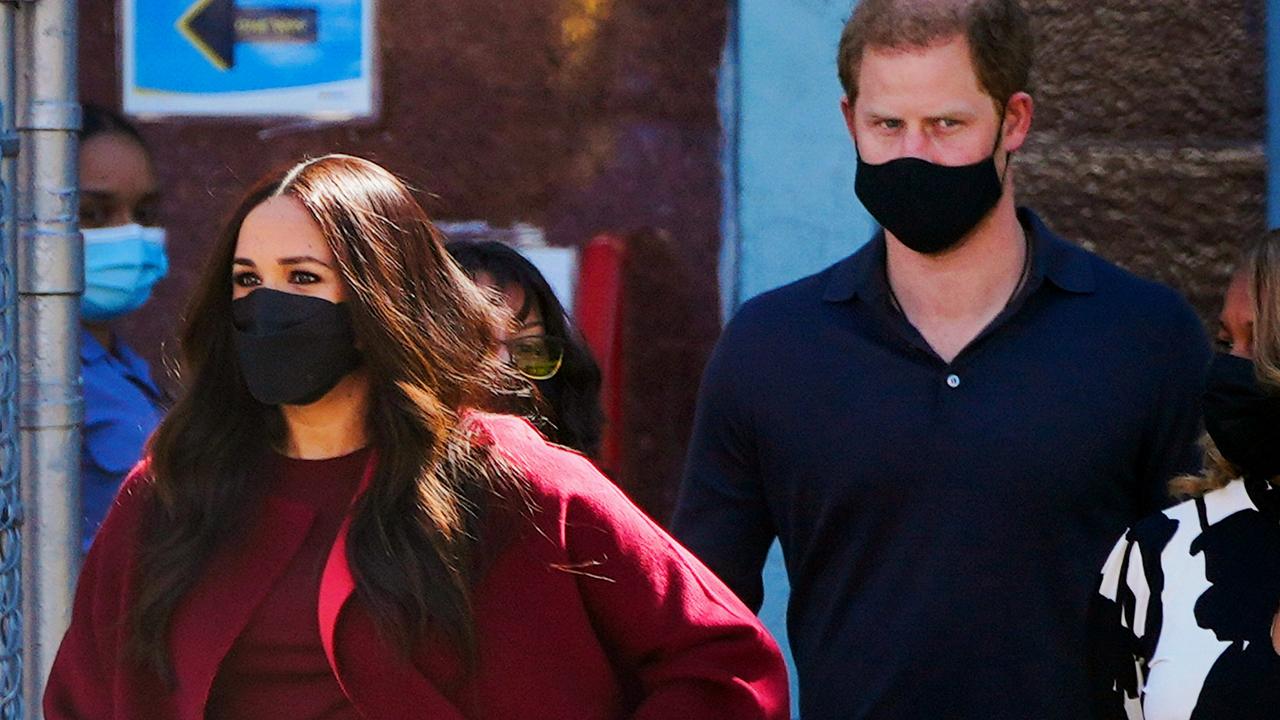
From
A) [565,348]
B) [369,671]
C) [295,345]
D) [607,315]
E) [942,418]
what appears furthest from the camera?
[607,315]

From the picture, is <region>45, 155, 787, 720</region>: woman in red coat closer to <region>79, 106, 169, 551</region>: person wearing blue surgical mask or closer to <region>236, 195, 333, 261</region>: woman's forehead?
<region>236, 195, 333, 261</region>: woman's forehead

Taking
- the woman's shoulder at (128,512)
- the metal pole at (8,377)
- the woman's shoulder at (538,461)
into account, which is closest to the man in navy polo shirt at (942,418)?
the woman's shoulder at (538,461)

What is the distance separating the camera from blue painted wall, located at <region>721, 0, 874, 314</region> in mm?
4656

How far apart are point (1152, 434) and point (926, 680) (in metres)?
0.51

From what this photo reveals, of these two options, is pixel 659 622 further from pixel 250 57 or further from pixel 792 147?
pixel 250 57

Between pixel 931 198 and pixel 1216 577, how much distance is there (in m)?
0.72

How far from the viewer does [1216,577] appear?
2.82 metres

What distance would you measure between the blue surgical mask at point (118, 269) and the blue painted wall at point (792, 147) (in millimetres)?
1387

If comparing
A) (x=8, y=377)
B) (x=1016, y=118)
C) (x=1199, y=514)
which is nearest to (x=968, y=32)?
(x=1016, y=118)

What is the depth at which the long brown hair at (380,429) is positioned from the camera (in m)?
2.57

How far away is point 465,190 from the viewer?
481 cm

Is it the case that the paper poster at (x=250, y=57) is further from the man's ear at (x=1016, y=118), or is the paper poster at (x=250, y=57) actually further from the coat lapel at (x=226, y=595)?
the coat lapel at (x=226, y=595)

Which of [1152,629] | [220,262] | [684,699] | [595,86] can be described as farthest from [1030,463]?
[595,86]

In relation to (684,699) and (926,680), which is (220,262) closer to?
(684,699)
